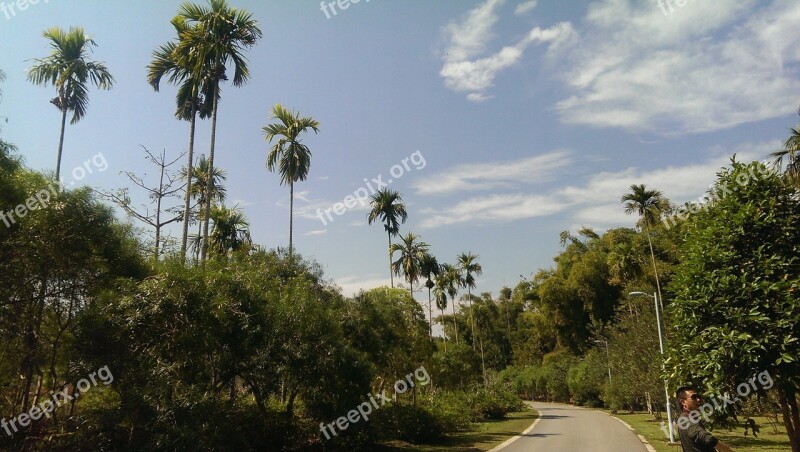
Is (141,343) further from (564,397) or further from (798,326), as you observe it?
(564,397)

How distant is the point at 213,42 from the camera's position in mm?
21875

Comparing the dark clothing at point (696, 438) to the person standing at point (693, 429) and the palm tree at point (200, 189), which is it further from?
the palm tree at point (200, 189)

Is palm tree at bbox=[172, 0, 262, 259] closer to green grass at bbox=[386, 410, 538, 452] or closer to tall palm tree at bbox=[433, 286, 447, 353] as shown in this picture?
green grass at bbox=[386, 410, 538, 452]

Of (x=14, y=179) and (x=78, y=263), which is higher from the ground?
(x=14, y=179)

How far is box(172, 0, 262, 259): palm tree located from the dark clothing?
61.1ft

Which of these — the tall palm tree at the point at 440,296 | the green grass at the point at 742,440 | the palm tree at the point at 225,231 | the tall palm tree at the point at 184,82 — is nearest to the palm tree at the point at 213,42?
the tall palm tree at the point at 184,82

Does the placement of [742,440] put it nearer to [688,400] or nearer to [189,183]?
[688,400]

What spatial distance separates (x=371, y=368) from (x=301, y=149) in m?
15.2

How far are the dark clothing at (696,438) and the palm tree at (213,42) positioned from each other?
1862 centimetres

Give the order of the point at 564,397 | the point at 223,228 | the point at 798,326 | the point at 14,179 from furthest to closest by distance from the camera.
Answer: the point at 564,397 < the point at 223,228 < the point at 14,179 < the point at 798,326

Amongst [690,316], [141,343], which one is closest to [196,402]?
[141,343]

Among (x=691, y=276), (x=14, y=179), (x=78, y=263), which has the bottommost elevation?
(x=691, y=276)

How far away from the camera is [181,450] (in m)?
11.7

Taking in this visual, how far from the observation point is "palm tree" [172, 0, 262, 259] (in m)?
21.7
